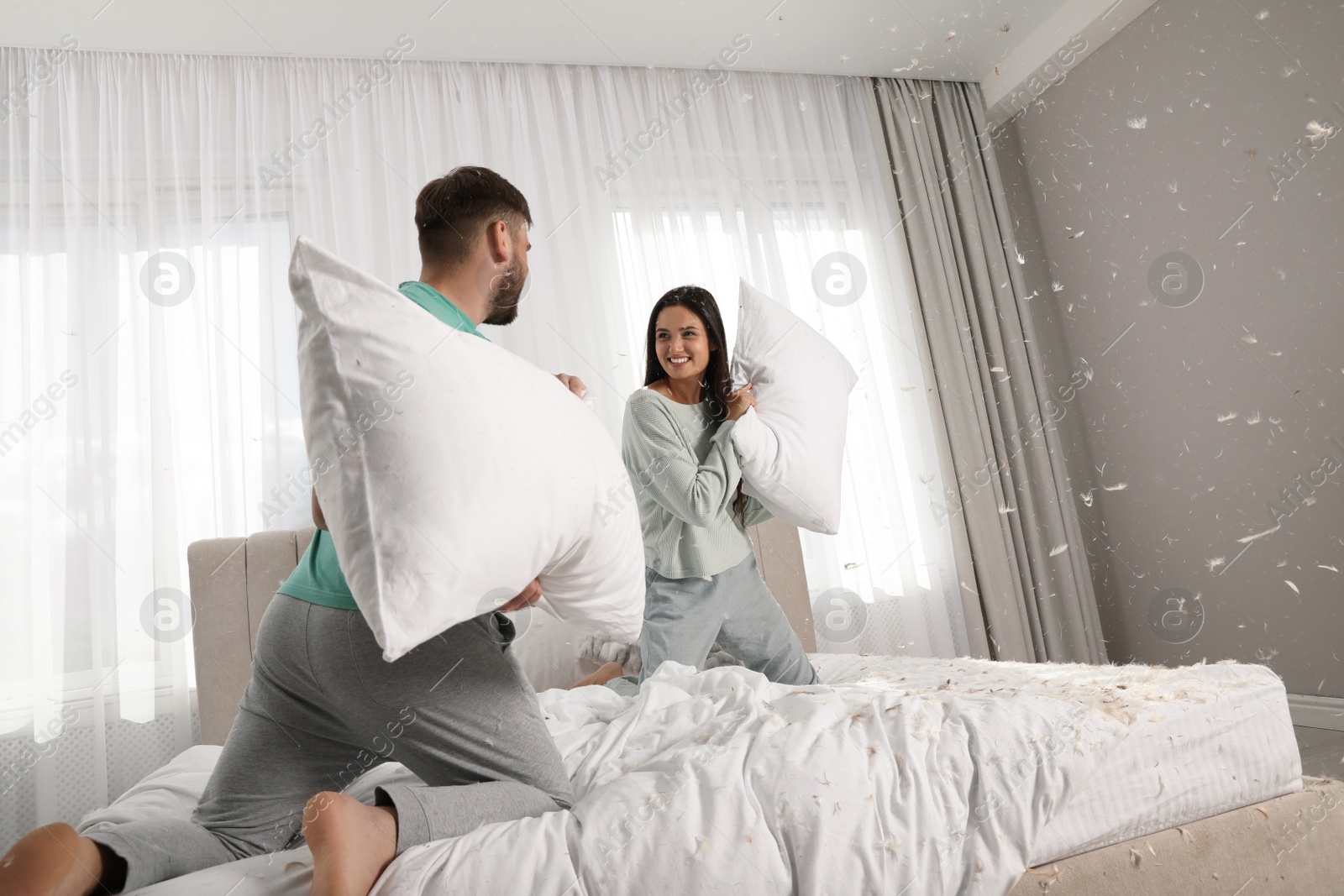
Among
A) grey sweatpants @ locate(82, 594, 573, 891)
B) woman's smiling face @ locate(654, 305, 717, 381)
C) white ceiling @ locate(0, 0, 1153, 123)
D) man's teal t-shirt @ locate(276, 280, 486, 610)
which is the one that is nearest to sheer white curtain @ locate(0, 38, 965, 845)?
white ceiling @ locate(0, 0, 1153, 123)

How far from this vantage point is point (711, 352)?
2.06 m

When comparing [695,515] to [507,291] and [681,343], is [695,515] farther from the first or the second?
[507,291]

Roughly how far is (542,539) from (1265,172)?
2.55 meters

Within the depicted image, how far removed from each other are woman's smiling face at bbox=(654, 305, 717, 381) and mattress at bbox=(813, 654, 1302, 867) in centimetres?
96

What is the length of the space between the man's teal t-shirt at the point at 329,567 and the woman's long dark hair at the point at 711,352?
97 cm

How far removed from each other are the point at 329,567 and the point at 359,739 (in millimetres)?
214

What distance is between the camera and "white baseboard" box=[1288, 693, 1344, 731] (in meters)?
2.41

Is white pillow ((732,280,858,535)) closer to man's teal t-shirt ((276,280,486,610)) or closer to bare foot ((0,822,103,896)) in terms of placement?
man's teal t-shirt ((276,280,486,610))

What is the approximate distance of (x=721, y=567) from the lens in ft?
6.09

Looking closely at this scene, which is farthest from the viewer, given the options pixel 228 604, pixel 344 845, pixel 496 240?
pixel 228 604

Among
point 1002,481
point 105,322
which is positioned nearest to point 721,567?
point 1002,481

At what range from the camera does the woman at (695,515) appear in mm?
1771

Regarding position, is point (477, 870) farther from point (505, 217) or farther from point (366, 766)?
point (505, 217)

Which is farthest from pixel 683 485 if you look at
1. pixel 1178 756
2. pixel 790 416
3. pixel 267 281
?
pixel 267 281
